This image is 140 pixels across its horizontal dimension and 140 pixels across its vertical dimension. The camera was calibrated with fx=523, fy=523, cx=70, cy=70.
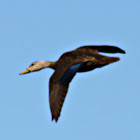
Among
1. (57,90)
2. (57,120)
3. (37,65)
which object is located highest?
(37,65)

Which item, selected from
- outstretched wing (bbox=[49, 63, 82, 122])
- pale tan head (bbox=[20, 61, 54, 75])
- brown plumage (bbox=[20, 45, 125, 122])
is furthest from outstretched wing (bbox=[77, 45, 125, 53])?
outstretched wing (bbox=[49, 63, 82, 122])

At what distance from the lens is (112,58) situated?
757 inches

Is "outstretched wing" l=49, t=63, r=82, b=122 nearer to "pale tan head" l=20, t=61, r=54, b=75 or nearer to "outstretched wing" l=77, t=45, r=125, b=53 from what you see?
"pale tan head" l=20, t=61, r=54, b=75

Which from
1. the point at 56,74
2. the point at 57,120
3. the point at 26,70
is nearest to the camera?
the point at 57,120

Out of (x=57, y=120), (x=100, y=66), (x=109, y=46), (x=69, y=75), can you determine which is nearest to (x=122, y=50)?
(x=109, y=46)

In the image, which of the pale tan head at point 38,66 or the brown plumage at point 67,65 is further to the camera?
the pale tan head at point 38,66

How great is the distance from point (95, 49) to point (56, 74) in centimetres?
253

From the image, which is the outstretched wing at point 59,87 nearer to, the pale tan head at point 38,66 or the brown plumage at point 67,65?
the brown plumage at point 67,65

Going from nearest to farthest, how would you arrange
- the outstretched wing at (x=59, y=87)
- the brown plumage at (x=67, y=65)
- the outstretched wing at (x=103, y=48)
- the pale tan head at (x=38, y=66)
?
the outstretched wing at (x=59, y=87)
the brown plumage at (x=67, y=65)
the pale tan head at (x=38, y=66)
the outstretched wing at (x=103, y=48)

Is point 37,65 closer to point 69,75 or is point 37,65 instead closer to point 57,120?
point 69,75

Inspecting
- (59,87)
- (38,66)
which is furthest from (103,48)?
(59,87)

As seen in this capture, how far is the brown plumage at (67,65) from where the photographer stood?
58.5 feet

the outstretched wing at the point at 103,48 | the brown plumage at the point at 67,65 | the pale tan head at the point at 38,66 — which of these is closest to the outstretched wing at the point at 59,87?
the brown plumage at the point at 67,65

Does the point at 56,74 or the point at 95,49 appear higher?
the point at 95,49
